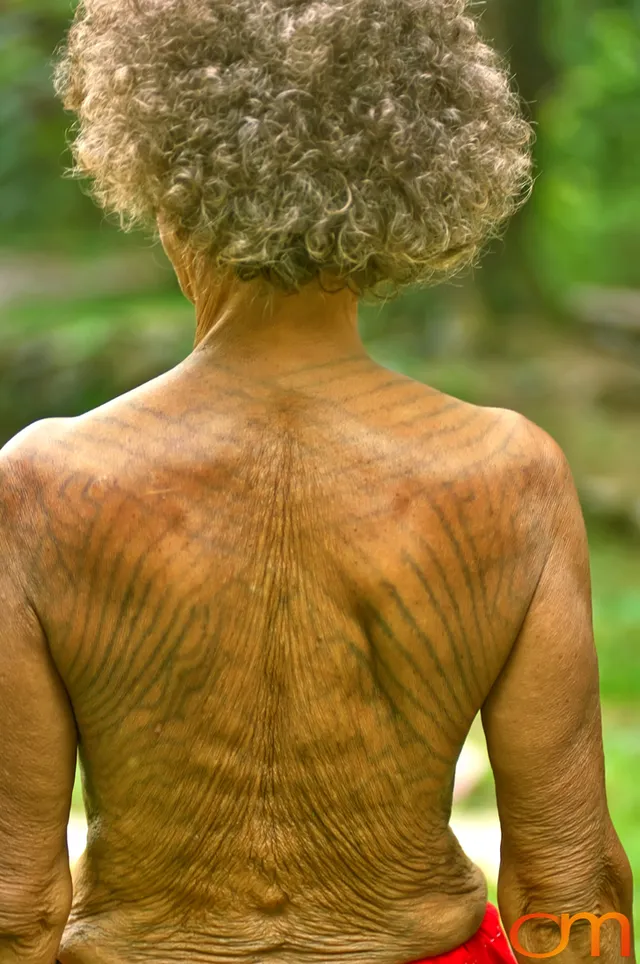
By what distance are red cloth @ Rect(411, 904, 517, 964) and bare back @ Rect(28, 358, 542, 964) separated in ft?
0.11

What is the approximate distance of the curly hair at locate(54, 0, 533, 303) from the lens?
5.04 feet

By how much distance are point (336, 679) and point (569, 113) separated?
11.9m

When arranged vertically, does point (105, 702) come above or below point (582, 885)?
above

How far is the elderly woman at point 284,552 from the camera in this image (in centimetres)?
157

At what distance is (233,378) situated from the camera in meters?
1.67

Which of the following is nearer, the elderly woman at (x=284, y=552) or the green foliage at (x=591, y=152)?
the elderly woman at (x=284, y=552)

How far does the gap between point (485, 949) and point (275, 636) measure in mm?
558

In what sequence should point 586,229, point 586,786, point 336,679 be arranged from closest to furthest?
point 336,679
point 586,786
point 586,229

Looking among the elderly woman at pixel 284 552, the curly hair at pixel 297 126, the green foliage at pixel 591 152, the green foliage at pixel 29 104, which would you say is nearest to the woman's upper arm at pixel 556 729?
the elderly woman at pixel 284 552

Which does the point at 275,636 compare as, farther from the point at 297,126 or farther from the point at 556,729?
the point at 297,126

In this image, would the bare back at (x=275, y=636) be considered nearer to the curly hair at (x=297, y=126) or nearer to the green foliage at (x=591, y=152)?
the curly hair at (x=297, y=126)

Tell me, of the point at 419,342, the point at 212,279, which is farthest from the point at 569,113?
the point at 212,279

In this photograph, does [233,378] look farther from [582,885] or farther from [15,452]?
[582,885]

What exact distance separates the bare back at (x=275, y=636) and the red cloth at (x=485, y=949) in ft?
0.11
